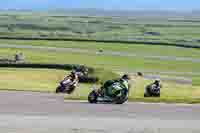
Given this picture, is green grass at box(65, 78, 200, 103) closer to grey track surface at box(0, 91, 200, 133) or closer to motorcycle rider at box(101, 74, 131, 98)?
motorcycle rider at box(101, 74, 131, 98)

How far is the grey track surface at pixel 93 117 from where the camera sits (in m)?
13.9

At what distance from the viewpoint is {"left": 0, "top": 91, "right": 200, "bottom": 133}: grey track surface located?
548 inches

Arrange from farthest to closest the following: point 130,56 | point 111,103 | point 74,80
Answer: point 130,56
point 74,80
point 111,103

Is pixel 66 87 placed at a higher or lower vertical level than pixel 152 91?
higher

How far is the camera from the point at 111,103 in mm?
19188

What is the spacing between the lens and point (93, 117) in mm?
15422

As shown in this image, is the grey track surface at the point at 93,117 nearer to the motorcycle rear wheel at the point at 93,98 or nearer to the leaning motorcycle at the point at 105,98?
the motorcycle rear wheel at the point at 93,98

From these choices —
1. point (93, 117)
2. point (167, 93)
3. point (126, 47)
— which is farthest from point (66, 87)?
point (126, 47)

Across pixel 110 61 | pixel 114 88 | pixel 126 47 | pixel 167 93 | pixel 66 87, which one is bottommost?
pixel 110 61

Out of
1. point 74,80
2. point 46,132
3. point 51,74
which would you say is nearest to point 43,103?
point 46,132

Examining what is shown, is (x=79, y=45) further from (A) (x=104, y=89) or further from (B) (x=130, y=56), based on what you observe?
(A) (x=104, y=89)

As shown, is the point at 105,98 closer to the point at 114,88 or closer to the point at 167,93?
the point at 114,88

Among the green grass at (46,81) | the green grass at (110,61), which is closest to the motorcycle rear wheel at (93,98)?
the green grass at (46,81)

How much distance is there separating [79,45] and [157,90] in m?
65.3
